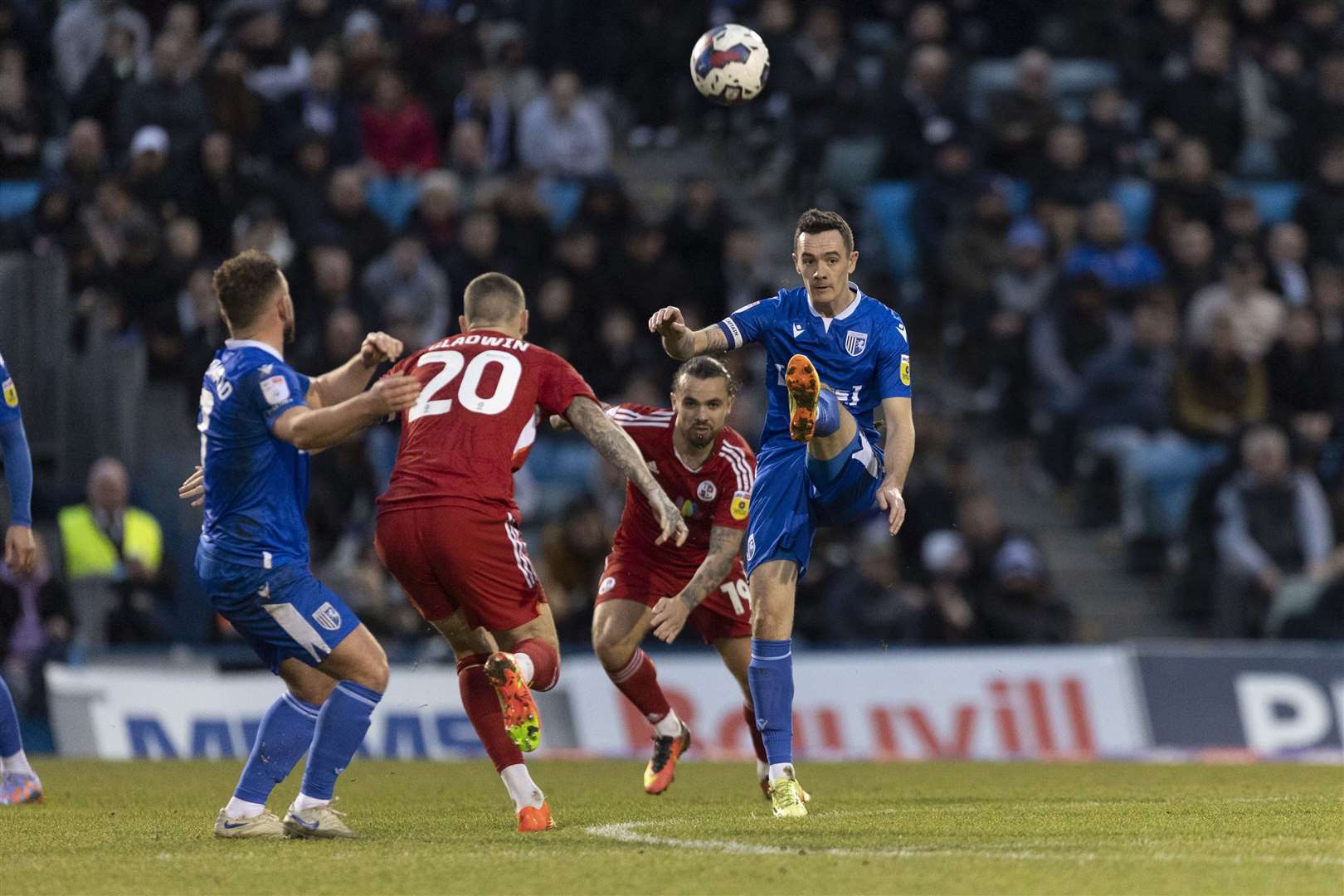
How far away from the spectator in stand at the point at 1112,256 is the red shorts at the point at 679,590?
8.23 meters

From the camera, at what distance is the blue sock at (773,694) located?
8805mm

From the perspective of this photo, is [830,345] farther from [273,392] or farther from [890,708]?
[890,708]

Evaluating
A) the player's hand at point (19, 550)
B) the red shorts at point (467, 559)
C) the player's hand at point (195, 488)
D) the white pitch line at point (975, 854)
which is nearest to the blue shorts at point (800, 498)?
the red shorts at point (467, 559)

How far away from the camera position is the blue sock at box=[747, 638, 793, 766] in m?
8.80

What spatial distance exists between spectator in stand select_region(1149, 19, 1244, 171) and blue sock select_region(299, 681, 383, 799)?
14537 mm

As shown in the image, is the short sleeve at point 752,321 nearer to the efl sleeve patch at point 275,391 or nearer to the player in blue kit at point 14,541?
the efl sleeve patch at point 275,391

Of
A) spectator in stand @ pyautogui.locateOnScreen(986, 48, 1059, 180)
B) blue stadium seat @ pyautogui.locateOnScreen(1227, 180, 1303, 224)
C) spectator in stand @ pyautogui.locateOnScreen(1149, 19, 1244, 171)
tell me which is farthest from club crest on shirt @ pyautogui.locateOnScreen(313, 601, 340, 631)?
spectator in stand @ pyautogui.locateOnScreen(1149, 19, 1244, 171)

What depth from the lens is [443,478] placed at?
802 centimetres

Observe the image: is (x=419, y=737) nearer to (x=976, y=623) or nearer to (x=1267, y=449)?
(x=976, y=623)

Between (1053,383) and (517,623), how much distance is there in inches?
410

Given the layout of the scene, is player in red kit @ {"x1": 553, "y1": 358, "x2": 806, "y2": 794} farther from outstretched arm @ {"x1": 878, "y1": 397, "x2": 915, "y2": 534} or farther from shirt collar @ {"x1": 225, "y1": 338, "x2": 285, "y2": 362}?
shirt collar @ {"x1": 225, "y1": 338, "x2": 285, "y2": 362}

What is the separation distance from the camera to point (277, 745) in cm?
765

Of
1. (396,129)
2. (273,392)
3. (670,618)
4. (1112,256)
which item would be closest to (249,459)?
(273,392)

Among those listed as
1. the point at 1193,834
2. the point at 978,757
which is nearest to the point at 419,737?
the point at 978,757
